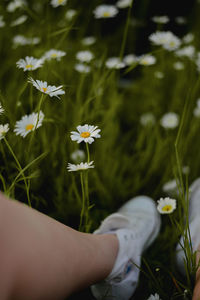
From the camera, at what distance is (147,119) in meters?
1.27

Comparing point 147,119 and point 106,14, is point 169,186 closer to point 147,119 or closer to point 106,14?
point 147,119

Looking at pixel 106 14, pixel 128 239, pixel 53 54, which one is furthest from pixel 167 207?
pixel 106 14

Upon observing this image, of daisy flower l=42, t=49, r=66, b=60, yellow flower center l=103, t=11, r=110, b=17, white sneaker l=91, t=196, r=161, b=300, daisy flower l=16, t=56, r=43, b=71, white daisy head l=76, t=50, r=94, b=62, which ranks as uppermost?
yellow flower center l=103, t=11, r=110, b=17

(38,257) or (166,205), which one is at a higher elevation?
(38,257)

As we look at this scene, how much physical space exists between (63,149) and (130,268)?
35 cm

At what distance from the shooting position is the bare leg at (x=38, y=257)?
50 cm

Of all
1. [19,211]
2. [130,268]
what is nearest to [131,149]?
[130,268]

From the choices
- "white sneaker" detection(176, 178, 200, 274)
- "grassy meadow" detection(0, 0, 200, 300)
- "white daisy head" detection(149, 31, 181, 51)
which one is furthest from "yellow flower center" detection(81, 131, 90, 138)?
"white daisy head" detection(149, 31, 181, 51)

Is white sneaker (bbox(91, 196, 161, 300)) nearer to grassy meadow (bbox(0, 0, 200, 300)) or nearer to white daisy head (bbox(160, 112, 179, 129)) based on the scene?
grassy meadow (bbox(0, 0, 200, 300))

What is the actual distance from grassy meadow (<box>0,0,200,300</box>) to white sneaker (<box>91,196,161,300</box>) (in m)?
0.04

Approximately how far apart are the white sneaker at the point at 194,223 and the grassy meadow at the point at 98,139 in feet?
0.09

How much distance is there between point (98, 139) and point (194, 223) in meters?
0.37

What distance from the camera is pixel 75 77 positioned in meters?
1.29

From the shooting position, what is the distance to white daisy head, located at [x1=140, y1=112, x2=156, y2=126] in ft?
4.05
